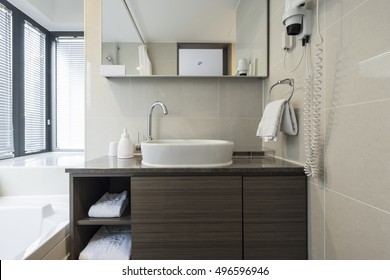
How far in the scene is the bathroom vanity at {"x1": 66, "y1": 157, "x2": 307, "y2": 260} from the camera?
1.01 meters

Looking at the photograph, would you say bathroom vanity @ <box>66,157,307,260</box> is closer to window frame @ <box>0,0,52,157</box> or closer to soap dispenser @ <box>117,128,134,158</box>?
soap dispenser @ <box>117,128,134,158</box>

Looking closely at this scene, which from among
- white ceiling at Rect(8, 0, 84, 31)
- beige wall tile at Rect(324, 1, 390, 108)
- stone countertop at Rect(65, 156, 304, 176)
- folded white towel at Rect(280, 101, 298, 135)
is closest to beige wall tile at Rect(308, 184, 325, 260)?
stone countertop at Rect(65, 156, 304, 176)

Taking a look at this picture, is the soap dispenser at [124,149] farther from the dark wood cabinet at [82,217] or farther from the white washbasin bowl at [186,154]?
the white washbasin bowl at [186,154]

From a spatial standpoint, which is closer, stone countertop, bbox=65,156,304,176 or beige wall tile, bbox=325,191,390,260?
beige wall tile, bbox=325,191,390,260

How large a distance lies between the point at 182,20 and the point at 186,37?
0.38 feet

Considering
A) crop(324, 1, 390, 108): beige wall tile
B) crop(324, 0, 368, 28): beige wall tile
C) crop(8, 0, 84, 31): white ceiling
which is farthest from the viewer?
crop(8, 0, 84, 31): white ceiling

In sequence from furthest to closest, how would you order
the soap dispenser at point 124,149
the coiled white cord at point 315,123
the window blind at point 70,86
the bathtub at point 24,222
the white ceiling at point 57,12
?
the window blind at point 70,86, the white ceiling at point 57,12, the soap dispenser at point 124,149, the bathtub at point 24,222, the coiled white cord at point 315,123

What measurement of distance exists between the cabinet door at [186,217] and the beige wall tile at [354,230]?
373mm

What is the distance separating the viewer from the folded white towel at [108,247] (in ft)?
3.53

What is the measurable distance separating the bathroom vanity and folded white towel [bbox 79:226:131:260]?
12 centimetres

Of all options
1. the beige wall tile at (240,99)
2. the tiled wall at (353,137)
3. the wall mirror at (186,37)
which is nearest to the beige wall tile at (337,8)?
the tiled wall at (353,137)

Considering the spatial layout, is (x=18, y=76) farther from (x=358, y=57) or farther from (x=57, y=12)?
(x=358, y=57)
